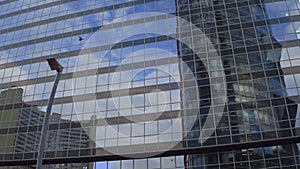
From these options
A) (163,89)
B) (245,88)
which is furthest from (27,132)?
(245,88)

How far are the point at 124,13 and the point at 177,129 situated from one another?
16887 millimetres

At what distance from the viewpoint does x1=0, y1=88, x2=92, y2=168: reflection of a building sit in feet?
111

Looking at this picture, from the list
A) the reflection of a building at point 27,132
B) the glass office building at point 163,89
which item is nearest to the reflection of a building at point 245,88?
the glass office building at point 163,89

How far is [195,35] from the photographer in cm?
3525

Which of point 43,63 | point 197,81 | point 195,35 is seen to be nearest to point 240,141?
point 197,81

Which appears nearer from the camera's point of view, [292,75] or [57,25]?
[292,75]

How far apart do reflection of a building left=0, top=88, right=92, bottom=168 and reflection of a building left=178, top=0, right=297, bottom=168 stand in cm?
1234

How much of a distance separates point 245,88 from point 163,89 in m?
8.10

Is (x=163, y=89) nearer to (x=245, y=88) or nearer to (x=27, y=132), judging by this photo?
(x=245, y=88)

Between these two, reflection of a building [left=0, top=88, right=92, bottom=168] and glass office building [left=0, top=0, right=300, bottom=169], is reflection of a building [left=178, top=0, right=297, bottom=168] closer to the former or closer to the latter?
glass office building [left=0, top=0, right=300, bottom=169]

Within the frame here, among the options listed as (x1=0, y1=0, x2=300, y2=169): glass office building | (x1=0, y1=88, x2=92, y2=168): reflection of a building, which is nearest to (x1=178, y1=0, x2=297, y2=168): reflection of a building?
(x1=0, y1=0, x2=300, y2=169): glass office building

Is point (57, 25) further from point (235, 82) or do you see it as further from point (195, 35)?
point (235, 82)

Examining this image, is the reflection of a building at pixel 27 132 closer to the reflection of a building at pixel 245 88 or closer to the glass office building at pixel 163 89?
the glass office building at pixel 163 89

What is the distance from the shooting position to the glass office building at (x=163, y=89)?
29688 mm
